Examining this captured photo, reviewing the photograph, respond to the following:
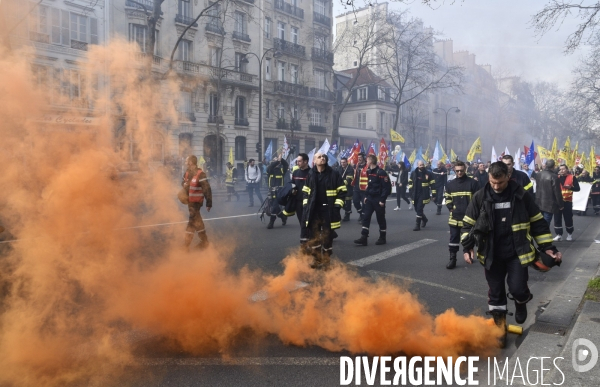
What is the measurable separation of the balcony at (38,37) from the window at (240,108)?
2582 cm

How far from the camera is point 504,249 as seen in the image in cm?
404

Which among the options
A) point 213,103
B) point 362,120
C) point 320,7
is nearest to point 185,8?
point 213,103

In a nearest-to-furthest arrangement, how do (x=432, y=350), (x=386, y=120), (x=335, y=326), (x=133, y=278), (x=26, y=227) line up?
1. (x=432, y=350)
2. (x=335, y=326)
3. (x=26, y=227)
4. (x=133, y=278)
5. (x=386, y=120)

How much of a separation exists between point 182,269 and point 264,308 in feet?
4.03

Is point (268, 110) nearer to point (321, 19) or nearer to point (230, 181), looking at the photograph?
point (321, 19)

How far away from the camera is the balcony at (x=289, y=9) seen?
4113 centimetres

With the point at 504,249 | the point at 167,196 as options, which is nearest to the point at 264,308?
the point at 504,249

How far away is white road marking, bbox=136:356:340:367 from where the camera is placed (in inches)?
138

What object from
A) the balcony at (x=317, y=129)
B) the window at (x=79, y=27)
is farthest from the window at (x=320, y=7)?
the window at (x=79, y=27)

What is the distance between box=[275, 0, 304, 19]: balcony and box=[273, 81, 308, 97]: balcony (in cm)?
702

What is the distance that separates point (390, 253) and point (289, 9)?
39.0m

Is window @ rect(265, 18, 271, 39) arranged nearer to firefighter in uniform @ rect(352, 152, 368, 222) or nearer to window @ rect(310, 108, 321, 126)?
window @ rect(310, 108, 321, 126)

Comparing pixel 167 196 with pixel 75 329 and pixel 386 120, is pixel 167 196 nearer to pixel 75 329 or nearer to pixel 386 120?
pixel 75 329

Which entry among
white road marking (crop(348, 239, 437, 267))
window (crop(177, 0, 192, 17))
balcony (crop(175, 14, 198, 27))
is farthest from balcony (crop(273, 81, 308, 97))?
white road marking (crop(348, 239, 437, 267))
